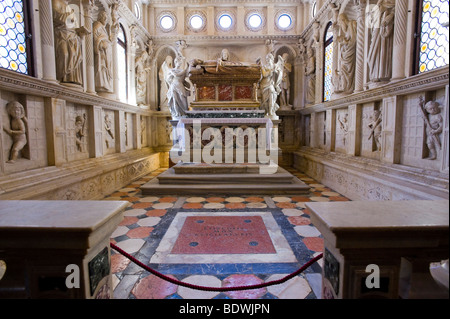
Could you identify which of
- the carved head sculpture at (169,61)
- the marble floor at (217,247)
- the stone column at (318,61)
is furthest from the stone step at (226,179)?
the carved head sculpture at (169,61)

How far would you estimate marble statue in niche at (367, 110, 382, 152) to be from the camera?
4.84m

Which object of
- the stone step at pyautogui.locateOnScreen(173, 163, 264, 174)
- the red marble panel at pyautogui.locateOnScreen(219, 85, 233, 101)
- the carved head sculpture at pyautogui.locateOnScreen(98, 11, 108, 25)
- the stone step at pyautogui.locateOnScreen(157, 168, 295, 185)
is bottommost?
the stone step at pyautogui.locateOnScreen(157, 168, 295, 185)

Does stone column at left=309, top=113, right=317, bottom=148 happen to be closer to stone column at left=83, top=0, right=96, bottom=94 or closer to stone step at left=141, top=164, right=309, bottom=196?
stone step at left=141, top=164, right=309, bottom=196

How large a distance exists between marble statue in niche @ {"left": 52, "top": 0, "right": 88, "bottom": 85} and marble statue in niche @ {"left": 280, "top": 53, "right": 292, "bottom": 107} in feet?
24.2

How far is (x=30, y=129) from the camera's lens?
3953mm

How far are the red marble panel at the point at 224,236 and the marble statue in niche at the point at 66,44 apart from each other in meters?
3.63

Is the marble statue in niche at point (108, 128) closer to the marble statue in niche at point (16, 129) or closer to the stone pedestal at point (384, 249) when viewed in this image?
the marble statue in niche at point (16, 129)

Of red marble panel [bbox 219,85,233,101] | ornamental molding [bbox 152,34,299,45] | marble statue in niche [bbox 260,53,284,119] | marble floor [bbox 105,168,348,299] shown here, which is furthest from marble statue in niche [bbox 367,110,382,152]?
ornamental molding [bbox 152,34,299,45]

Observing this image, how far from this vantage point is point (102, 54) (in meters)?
6.34

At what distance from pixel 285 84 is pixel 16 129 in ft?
29.3

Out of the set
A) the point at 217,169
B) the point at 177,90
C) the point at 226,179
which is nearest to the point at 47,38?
the point at 217,169

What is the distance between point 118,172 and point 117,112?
1.99m

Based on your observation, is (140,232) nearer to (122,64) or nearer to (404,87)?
(404,87)
